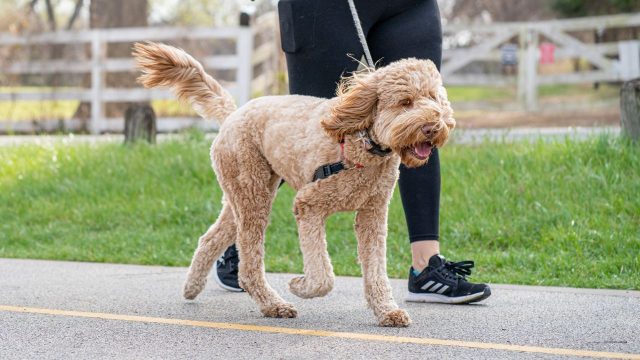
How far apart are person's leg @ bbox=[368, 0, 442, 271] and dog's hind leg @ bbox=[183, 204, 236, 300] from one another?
91cm

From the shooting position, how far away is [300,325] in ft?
15.5

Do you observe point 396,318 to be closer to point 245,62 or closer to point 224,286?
Result: point 224,286

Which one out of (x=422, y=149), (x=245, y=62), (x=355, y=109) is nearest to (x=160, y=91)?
(x=245, y=62)

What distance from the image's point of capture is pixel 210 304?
534cm

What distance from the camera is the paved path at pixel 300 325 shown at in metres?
4.24

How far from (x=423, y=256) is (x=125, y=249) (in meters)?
2.89

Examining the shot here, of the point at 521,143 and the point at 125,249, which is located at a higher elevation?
the point at 521,143

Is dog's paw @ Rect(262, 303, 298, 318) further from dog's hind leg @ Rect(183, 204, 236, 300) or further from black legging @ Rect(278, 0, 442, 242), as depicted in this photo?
black legging @ Rect(278, 0, 442, 242)

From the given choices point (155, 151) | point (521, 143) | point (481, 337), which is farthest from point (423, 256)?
point (155, 151)

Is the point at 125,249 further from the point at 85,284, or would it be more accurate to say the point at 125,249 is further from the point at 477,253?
the point at 477,253

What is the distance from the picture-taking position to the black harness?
4.45 meters

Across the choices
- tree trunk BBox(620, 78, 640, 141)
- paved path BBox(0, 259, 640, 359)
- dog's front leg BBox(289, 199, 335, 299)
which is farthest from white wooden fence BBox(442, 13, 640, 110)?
dog's front leg BBox(289, 199, 335, 299)

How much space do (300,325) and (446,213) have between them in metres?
3.07

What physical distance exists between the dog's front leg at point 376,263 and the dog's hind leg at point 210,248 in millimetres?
833
